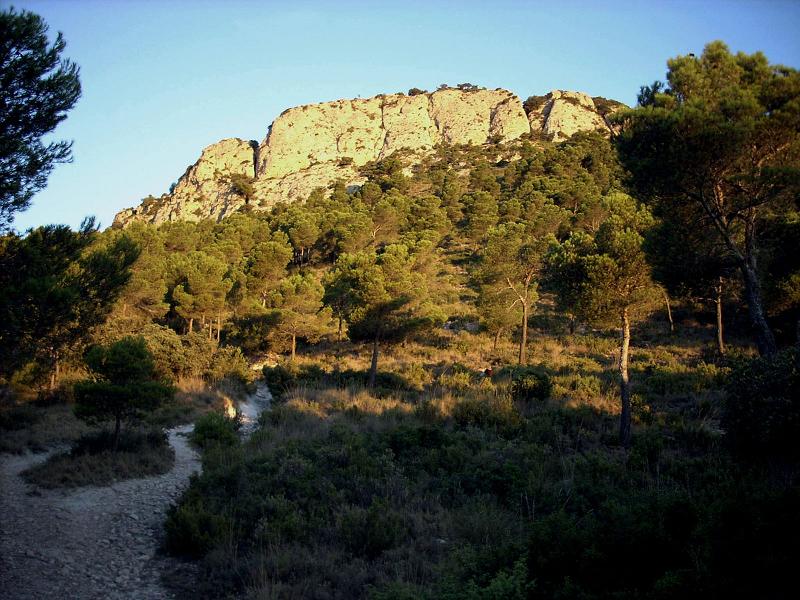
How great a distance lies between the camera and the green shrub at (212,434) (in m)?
12.8

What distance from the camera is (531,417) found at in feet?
40.4

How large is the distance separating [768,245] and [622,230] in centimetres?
499

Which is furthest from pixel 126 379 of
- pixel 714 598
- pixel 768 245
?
pixel 768 245

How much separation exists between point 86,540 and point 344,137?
9700 cm

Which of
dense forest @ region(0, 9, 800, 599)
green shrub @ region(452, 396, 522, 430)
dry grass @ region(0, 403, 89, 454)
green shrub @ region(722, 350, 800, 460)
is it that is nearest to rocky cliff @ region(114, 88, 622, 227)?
dense forest @ region(0, 9, 800, 599)

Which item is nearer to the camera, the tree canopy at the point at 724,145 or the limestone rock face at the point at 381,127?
the tree canopy at the point at 724,145

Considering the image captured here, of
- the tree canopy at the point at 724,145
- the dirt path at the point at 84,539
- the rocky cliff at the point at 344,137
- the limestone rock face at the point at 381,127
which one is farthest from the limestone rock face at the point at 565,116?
the dirt path at the point at 84,539

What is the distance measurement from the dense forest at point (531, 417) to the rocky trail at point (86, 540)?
0.60 m

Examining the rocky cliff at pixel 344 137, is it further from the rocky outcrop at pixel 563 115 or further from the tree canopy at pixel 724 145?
the tree canopy at pixel 724 145

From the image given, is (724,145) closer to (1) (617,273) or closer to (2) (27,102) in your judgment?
(1) (617,273)

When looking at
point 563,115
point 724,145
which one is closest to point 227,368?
point 724,145

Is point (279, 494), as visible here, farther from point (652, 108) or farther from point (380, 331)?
point (380, 331)

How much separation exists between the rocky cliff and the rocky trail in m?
72.3

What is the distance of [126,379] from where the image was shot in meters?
11.6
